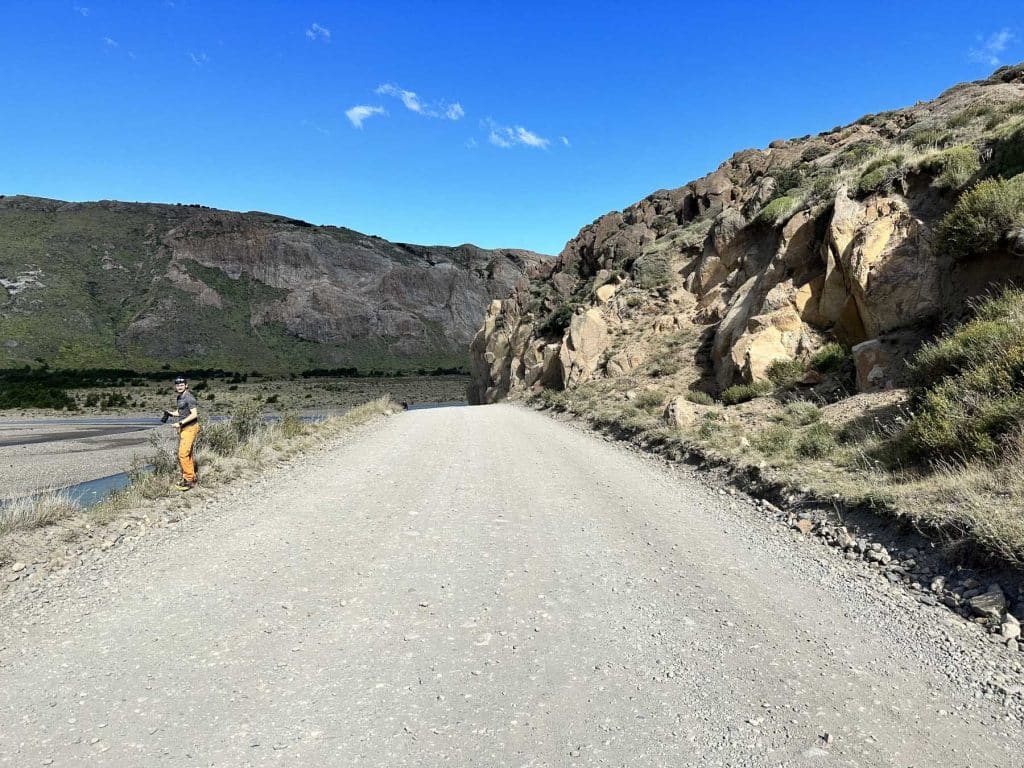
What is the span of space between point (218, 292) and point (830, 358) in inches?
4823

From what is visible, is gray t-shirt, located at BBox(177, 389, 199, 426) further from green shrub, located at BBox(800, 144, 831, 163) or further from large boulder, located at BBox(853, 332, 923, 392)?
green shrub, located at BBox(800, 144, 831, 163)

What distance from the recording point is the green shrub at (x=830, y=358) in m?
12.2

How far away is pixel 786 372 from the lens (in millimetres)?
12820

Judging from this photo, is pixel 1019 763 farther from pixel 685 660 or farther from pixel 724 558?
pixel 724 558

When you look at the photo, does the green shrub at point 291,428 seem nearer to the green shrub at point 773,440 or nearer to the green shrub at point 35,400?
the green shrub at point 773,440

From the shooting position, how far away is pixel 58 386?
183 feet

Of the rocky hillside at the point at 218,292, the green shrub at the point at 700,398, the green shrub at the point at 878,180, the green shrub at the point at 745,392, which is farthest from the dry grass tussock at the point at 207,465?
the rocky hillside at the point at 218,292

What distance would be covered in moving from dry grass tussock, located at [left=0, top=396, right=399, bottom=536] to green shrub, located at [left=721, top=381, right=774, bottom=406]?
33.5ft

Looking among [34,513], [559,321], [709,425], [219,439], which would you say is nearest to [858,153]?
[559,321]

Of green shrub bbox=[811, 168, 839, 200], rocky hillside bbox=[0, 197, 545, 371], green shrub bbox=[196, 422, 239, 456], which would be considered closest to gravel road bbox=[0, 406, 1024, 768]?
green shrub bbox=[196, 422, 239, 456]

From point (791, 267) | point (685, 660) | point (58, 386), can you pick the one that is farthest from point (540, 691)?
point (58, 386)

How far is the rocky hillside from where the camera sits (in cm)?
8531

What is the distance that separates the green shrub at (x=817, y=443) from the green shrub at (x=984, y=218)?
4.45 m

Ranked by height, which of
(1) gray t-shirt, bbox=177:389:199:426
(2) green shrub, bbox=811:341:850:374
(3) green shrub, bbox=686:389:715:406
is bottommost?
(3) green shrub, bbox=686:389:715:406
